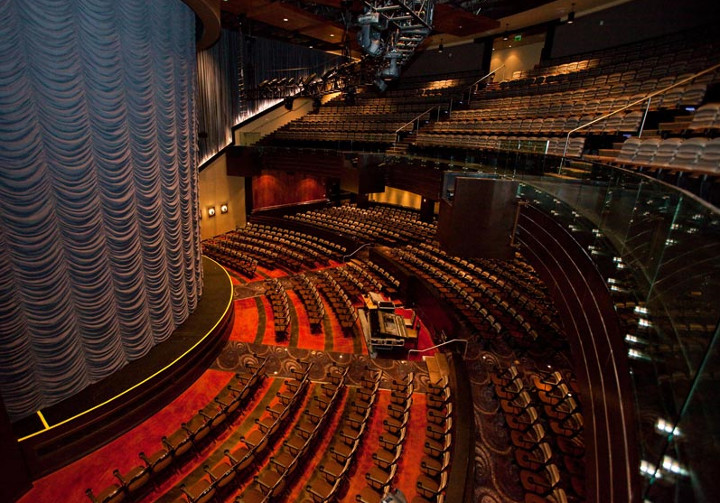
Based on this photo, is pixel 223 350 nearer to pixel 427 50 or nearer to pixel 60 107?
pixel 60 107

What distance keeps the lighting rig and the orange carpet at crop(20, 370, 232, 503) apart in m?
7.90

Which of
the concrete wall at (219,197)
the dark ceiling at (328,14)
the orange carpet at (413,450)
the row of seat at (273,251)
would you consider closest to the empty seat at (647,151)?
the orange carpet at (413,450)

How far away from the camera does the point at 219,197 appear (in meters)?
18.0

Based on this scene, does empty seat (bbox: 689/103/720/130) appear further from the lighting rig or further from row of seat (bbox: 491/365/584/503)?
the lighting rig

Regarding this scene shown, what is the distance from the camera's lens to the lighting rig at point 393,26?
21.3 ft

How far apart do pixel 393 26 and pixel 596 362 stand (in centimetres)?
764

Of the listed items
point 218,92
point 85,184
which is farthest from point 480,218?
point 218,92

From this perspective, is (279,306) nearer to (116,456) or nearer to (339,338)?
(339,338)

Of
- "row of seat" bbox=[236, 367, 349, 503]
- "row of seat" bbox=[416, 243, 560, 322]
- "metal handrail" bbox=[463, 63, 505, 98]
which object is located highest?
"metal handrail" bbox=[463, 63, 505, 98]

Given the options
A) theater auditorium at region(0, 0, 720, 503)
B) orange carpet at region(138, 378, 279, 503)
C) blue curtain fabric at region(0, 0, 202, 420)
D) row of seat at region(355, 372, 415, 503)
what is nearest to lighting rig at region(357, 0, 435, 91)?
theater auditorium at region(0, 0, 720, 503)

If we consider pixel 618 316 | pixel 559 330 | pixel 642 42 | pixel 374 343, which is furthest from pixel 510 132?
pixel 618 316

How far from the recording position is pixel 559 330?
348 inches

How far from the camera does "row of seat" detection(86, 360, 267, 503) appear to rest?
16.8ft

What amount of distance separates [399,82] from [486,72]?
20.8ft
